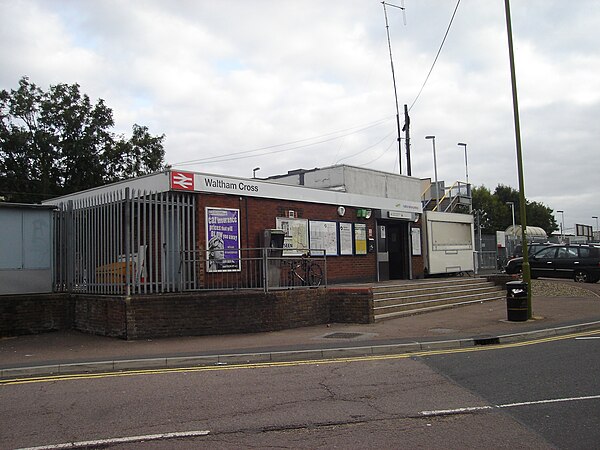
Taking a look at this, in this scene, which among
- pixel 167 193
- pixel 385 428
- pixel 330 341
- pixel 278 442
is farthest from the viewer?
pixel 167 193

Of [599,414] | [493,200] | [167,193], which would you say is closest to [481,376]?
[599,414]

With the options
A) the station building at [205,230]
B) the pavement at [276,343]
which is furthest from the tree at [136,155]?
the pavement at [276,343]

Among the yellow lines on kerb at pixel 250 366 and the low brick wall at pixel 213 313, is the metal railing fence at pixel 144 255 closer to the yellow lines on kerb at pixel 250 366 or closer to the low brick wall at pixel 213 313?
the low brick wall at pixel 213 313

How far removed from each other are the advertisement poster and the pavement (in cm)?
457

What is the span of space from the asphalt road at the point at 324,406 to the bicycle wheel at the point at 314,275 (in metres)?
6.08

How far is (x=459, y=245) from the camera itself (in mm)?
25359

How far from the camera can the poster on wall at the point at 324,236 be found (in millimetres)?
18703

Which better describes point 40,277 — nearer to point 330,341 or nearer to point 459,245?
point 330,341

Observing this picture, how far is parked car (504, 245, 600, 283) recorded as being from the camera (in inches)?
985

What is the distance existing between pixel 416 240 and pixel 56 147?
20914 millimetres

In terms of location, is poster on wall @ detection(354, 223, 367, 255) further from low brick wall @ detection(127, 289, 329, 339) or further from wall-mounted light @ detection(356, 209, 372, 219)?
low brick wall @ detection(127, 289, 329, 339)

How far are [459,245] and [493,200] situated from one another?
51.6 metres

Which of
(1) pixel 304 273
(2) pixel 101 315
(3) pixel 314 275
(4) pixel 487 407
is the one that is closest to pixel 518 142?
(3) pixel 314 275

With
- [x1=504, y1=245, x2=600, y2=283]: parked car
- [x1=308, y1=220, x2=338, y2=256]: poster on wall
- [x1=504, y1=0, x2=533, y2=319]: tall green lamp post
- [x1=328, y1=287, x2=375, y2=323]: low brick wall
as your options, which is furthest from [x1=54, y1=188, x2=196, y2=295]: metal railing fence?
[x1=504, y1=245, x2=600, y2=283]: parked car
